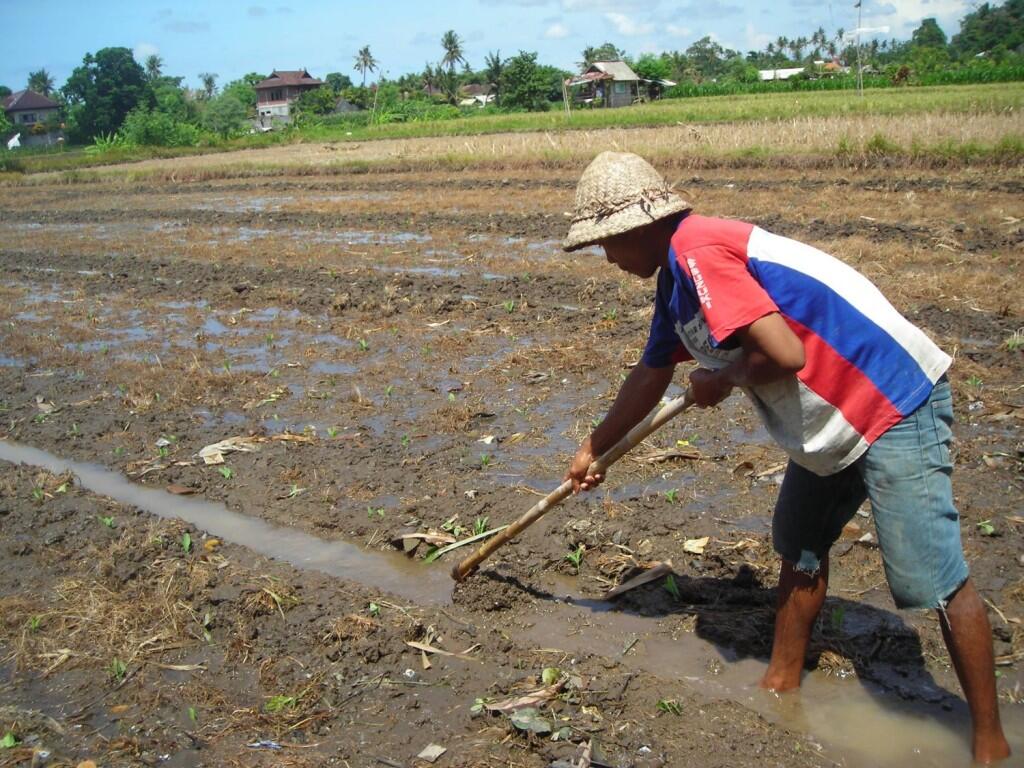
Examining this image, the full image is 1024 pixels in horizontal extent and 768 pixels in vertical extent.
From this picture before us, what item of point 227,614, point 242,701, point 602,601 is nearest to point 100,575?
point 227,614

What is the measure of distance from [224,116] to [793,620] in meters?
61.1

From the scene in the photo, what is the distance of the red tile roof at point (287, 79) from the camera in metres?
88.4

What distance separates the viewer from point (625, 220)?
252 cm

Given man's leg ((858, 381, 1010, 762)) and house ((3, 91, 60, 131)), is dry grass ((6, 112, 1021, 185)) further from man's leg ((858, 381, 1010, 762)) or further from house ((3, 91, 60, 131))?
house ((3, 91, 60, 131))

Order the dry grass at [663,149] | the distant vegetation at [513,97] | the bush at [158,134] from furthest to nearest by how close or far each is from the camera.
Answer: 1. the bush at [158,134]
2. the distant vegetation at [513,97]
3. the dry grass at [663,149]

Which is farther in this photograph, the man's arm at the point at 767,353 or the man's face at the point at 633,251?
the man's face at the point at 633,251

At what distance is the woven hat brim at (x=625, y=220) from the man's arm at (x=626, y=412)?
0.56m

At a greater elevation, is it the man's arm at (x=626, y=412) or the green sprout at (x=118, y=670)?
the man's arm at (x=626, y=412)

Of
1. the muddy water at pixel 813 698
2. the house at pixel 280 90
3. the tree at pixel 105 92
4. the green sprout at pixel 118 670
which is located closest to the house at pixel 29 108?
the tree at pixel 105 92

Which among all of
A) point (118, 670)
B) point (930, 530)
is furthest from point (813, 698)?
point (118, 670)

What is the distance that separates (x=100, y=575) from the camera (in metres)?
4.07

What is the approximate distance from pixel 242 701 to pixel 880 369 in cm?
239

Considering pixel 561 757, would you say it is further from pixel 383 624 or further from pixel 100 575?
pixel 100 575

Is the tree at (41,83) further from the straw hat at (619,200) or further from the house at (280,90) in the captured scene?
the straw hat at (619,200)
